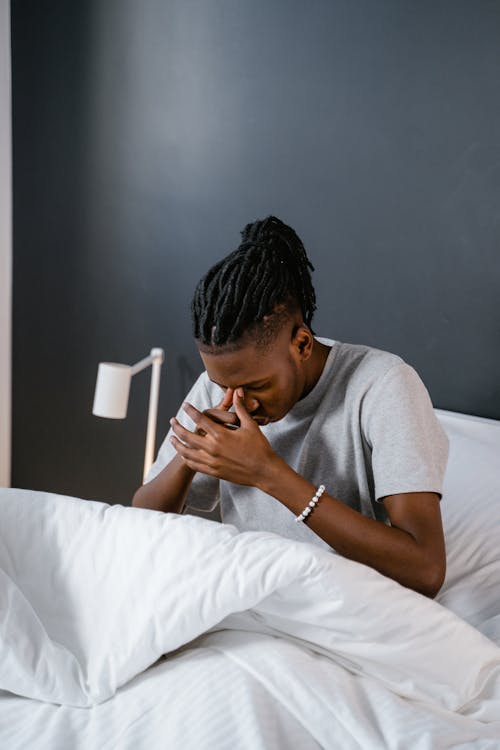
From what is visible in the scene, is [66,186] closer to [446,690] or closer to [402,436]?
[402,436]

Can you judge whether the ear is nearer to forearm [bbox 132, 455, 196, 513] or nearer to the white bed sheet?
forearm [bbox 132, 455, 196, 513]

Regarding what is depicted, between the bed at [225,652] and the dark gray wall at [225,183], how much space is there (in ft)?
3.42

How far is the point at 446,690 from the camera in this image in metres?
0.95

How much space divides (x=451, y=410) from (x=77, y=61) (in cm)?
172

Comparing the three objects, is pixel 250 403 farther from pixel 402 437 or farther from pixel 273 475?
pixel 402 437

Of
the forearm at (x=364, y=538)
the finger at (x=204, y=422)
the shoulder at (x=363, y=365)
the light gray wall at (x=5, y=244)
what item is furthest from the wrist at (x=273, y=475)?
the light gray wall at (x=5, y=244)

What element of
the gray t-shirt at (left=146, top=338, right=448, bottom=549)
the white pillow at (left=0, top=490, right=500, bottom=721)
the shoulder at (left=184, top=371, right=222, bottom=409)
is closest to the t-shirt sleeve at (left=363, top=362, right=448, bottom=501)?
the gray t-shirt at (left=146, top=338, right=448, bottom=549)

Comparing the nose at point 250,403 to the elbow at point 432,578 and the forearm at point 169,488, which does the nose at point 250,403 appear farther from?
the elbow at point 432,578

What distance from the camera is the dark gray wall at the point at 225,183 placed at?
1876 mm

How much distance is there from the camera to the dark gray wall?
1876 mm

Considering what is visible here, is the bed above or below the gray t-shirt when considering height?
below

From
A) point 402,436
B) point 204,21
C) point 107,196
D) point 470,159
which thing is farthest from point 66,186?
point 402,436

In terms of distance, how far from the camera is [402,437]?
119cm

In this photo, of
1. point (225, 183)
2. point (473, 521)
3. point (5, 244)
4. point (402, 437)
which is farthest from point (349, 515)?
point (5, 244)
